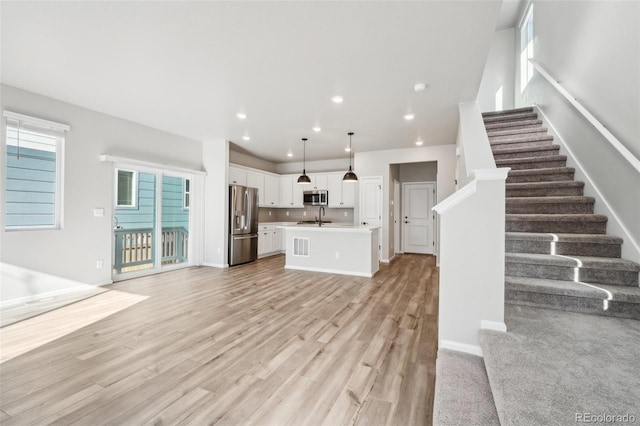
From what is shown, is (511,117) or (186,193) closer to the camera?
(511,117)

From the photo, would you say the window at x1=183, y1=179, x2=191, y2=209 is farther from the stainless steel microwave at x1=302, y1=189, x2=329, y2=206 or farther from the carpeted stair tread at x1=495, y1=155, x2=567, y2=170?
the carpeted stair tread at x1=495, y1=155, x2=567, y2=170

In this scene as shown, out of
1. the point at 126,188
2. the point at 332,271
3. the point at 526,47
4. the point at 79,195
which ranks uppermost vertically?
the point at 526,47

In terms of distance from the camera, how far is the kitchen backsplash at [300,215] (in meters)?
8.01

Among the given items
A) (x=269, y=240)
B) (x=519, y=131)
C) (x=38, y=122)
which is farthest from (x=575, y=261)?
(x=269, y=240)

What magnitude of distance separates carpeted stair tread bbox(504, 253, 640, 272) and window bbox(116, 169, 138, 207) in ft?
18.4

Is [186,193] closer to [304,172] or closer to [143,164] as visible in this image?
[143,164]

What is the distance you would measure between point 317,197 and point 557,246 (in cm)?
558

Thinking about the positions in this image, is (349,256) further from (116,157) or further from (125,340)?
(116,157)

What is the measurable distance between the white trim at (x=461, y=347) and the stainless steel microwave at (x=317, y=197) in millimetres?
5680

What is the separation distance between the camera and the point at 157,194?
5.27 metres

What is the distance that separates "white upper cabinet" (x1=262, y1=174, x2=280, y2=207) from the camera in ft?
25.4

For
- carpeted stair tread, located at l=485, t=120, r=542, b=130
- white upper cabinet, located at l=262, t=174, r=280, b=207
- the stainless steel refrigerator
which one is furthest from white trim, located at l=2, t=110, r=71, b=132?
carpeted stair tread, located at l=485, t=120, r=542, b=130

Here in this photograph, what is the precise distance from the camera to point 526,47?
217 inches

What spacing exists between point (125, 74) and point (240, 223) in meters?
3.60
